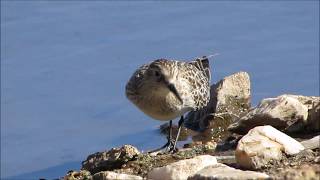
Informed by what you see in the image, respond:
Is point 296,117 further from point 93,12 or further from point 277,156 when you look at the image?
point 93,12

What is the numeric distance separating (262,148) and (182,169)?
63 centimetres

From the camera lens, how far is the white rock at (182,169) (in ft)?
22.7

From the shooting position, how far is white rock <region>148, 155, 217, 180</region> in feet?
22.7

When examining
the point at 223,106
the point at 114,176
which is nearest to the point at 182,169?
the point at 114,176

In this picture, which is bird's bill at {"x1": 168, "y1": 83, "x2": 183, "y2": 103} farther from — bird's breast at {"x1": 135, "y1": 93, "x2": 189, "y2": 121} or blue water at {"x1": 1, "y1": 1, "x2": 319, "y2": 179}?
blue water at {"x1": 1, "y1": 1, "x2": 319, "y2": 179}

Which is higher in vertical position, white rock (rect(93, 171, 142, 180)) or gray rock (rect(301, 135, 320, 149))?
gray rock (rect(301, 135, 320, 149))

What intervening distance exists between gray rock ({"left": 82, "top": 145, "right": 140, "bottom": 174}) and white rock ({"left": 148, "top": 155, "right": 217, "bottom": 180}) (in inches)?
33.5

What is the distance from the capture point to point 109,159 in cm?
802

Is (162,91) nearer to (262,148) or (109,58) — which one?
(262,148)

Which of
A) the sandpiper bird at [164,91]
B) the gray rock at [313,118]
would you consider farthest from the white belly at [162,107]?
the gray rock at [313,118]

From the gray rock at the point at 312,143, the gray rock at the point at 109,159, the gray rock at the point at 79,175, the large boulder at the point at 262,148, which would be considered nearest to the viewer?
the large boulder at the point at 262,148

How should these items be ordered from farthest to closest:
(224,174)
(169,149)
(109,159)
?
1. (169,149)
2. (109,159)
3. (224,174)

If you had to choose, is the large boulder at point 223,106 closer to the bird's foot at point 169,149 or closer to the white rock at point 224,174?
the bird's foot at point 169,149

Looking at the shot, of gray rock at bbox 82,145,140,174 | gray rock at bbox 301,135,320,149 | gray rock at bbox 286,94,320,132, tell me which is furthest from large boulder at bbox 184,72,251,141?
gray rock at bbox 301,135,320,149
